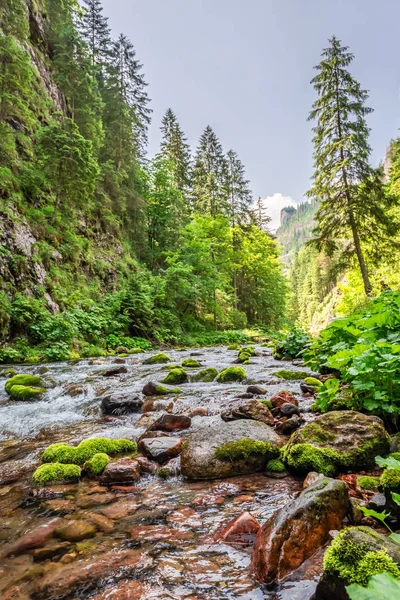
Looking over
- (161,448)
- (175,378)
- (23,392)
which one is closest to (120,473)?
(161,448)

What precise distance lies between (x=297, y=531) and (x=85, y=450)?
108 inches

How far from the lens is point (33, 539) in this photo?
7.80 ft

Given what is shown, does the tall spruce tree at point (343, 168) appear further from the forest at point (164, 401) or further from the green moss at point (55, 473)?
the green moss at point (55, 473)

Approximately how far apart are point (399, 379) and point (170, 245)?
25174 millimetres

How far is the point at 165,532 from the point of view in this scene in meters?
2.40

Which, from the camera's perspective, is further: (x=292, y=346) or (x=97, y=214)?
(x=97, y=214)

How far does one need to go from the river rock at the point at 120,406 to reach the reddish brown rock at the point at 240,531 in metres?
3.61

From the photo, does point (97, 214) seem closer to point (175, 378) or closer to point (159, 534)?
point (175, 378)

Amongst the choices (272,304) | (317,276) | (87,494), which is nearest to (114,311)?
(87,494)

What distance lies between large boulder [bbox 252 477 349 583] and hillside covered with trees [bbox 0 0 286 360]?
10.8 metres

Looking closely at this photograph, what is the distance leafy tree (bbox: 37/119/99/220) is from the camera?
47.9ft

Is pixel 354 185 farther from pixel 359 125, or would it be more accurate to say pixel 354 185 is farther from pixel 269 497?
pixel 269 497

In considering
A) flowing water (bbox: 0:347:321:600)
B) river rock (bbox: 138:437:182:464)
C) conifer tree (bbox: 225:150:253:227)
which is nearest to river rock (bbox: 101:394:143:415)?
flowing water (bbox: 0:347:321:600)

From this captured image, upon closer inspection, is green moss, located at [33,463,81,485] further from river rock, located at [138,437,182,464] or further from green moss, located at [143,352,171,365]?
green moss, located at [143,352,171,365]
